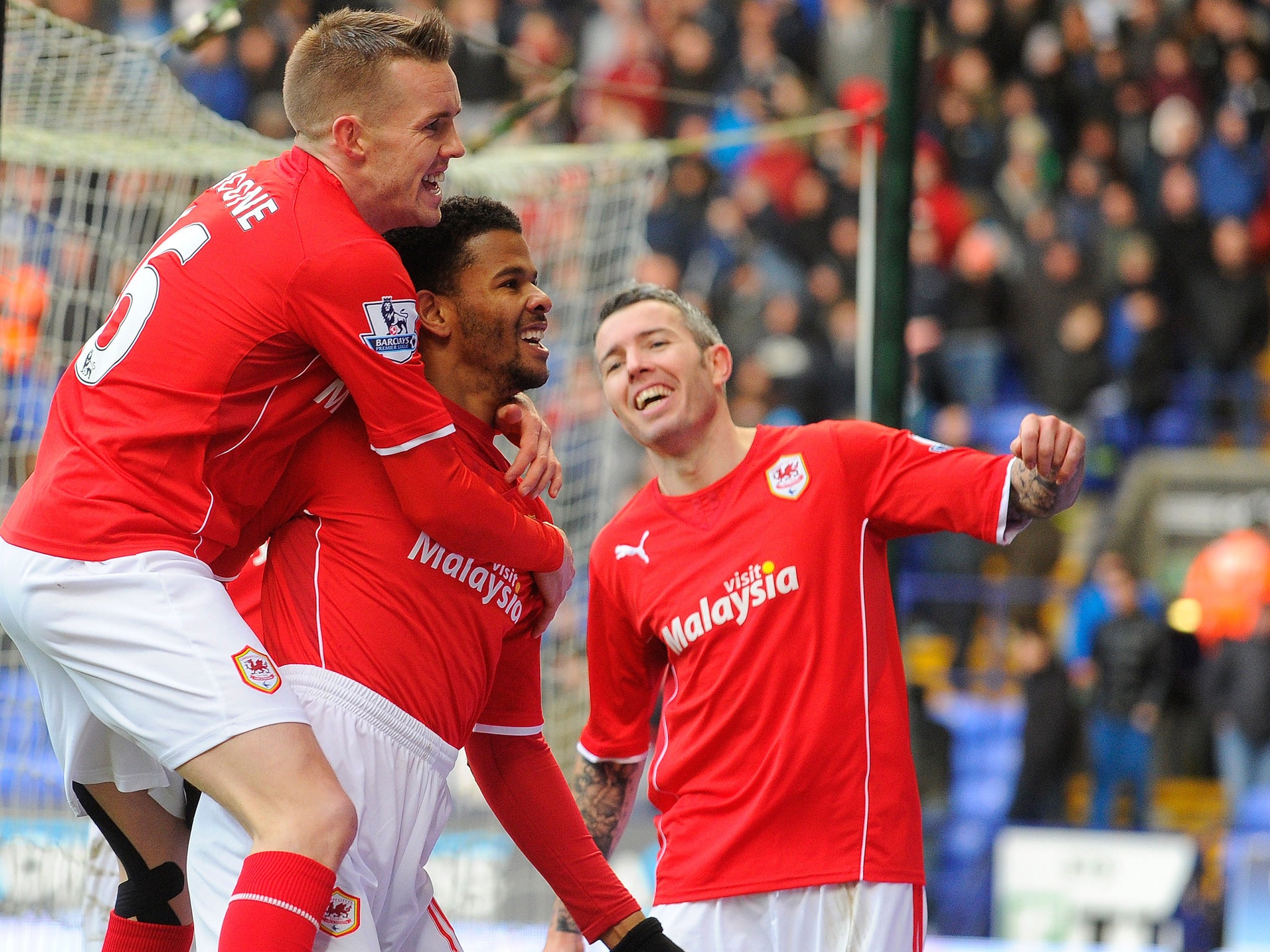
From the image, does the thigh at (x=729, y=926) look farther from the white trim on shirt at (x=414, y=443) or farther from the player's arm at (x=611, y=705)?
the white trim on shirt at (x=414, y=443)

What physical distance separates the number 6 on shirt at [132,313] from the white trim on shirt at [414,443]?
482 mm

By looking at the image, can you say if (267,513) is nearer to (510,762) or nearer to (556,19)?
(510,762)

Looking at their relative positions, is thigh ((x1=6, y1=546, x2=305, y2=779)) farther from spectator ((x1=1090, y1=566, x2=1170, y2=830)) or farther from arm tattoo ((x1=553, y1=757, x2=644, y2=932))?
spectator ((x1=1090, y1=566, x2=1170, y2=830))

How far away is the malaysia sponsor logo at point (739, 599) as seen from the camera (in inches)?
147

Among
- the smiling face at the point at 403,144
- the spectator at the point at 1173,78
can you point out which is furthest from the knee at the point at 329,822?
the spectator at the point at 1173,78

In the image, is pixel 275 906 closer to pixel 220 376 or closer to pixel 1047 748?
pixel 220 376

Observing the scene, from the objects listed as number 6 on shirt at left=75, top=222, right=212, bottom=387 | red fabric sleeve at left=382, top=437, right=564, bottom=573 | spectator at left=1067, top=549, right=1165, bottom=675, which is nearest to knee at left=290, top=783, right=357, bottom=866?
red fabric sleeve at left=382, top=437, right=564, bottom=573

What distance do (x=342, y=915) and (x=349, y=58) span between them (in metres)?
1.56

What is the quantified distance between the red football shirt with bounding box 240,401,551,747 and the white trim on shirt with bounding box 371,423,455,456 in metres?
0.19

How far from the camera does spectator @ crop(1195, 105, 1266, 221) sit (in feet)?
41.3

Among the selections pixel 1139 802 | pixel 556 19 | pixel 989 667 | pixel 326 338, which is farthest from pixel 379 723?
pixel 556 19

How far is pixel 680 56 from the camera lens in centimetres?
1336

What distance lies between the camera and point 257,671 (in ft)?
8.87

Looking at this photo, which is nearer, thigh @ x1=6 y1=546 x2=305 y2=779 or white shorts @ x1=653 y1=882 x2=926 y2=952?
thigh @ x1=6 y1=546 x2=305 y2=779
